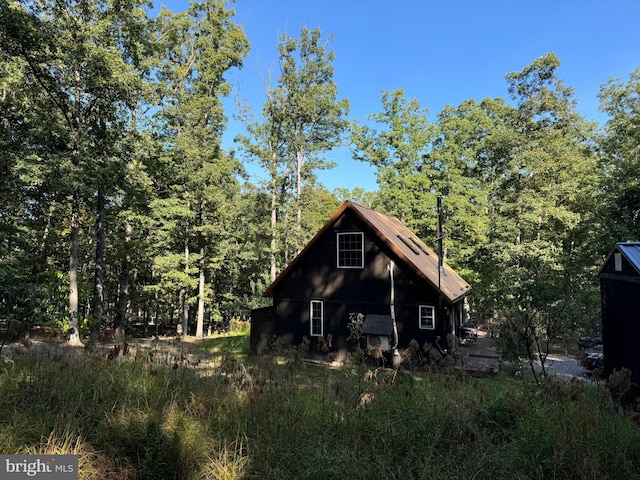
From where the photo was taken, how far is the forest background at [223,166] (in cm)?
1770

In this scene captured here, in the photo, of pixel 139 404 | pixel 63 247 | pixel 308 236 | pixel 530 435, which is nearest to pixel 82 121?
pixel 63 247

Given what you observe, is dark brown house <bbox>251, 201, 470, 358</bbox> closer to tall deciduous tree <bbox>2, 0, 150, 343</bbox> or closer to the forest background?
the forest background

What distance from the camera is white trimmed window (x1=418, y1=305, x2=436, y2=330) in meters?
15.1

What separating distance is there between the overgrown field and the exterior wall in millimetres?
10080

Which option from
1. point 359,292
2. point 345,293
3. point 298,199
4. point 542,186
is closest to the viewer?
point 359,292

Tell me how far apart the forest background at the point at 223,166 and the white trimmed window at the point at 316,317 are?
8.64 meters

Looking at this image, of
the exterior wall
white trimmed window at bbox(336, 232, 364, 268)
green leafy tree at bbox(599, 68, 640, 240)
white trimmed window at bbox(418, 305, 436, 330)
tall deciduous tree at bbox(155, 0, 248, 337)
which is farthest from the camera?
tall deciduous tree at bbox(155, 0, 248, 337)

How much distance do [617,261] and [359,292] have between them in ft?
30.1

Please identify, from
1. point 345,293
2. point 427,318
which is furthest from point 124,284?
point 427,318

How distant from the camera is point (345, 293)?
16.8 meters

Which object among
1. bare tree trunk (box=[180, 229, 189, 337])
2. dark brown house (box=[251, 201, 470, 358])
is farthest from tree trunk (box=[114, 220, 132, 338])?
dark brown house (box=[251, 201, 470, 358])

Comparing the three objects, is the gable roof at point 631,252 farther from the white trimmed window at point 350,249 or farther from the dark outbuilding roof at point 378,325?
the white trimmed window at point 350,249

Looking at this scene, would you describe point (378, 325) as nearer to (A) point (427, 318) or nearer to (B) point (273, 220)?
(A) point (427, 318)

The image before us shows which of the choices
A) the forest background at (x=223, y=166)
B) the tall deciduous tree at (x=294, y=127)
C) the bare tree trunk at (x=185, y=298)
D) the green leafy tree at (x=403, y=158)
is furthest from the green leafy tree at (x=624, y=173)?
the bare tree trunk at (x=185, y=298)
